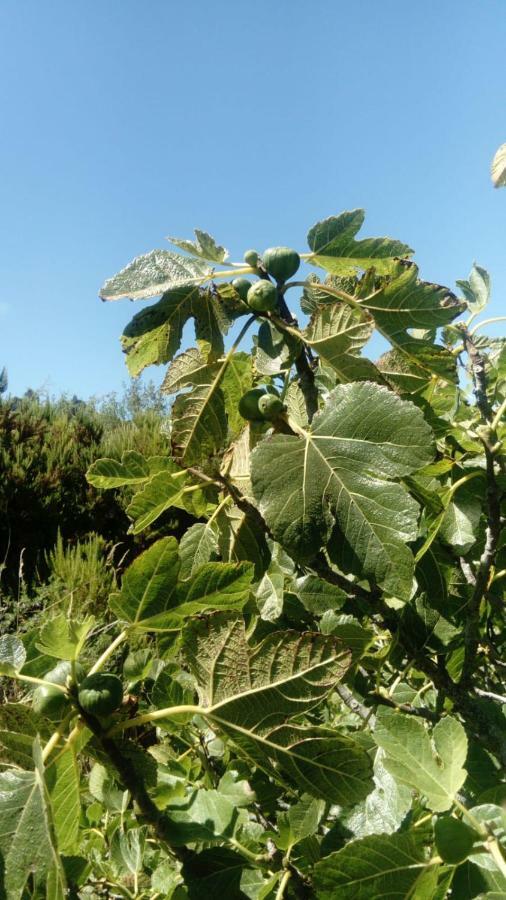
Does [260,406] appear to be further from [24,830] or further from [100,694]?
[24,830]

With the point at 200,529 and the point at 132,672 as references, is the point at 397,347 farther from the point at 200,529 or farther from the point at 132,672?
the point at 132,672

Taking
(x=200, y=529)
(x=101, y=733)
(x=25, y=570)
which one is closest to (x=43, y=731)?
(x=101, y=733)

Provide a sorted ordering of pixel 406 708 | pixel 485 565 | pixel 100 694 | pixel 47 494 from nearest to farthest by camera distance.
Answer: pixel 100 694, pixel 485 565, pixel 406 708, pixel 47 494

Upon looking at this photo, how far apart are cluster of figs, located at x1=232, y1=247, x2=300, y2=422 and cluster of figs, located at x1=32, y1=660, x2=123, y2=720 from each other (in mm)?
453

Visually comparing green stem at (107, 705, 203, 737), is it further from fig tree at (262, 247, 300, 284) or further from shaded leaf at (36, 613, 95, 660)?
fig tree at (262, 247, 300, 284)

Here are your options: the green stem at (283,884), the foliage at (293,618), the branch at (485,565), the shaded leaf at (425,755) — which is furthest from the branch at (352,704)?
the shaded leaf at (425,755)

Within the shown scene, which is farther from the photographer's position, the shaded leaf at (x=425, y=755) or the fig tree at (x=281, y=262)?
the fig tree at (x=281, y=262)

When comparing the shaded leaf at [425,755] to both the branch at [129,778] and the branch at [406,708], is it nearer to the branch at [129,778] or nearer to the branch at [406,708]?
the branch at [129,778]

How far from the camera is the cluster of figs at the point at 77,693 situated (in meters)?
0.74

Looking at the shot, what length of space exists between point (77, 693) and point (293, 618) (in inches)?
→ 25.7

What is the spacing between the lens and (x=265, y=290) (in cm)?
98

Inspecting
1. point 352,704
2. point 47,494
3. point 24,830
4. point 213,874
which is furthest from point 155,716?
point 47,494

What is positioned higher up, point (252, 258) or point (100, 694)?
point (252, 258)

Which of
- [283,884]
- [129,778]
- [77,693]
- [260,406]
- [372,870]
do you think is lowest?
[283,884]
